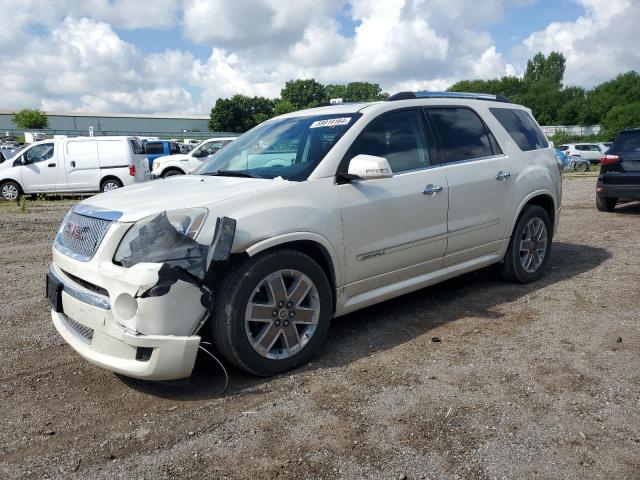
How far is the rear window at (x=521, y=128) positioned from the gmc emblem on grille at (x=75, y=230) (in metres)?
3.89

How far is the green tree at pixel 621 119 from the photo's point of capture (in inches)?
2512

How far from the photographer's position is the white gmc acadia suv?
10.3 feet

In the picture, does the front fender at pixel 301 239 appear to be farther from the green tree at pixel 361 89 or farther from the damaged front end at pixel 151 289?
the green tree at pixel 361 89

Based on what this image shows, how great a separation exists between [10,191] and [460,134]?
47.8ft

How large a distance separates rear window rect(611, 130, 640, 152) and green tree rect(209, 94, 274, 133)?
76.1 metres

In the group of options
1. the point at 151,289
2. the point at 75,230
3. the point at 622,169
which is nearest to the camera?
the point at 151,289

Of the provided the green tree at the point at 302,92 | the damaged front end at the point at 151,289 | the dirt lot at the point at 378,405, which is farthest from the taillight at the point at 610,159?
the green tree at the point at 302,92

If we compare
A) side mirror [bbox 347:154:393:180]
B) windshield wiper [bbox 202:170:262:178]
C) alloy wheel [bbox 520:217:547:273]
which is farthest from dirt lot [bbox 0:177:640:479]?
windshield wiper [bbox 202:170:262:178]

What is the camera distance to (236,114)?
Result: 283ft

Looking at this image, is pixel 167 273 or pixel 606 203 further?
pixel 606 203

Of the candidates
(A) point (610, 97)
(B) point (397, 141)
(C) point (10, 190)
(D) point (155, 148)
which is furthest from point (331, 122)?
(A) point (610, 97)

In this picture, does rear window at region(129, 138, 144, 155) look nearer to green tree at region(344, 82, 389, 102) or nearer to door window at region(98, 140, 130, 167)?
door window at region(98, 140, 130, 167)

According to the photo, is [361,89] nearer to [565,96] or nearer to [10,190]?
[565,96]

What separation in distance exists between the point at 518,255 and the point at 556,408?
2.56 meters
